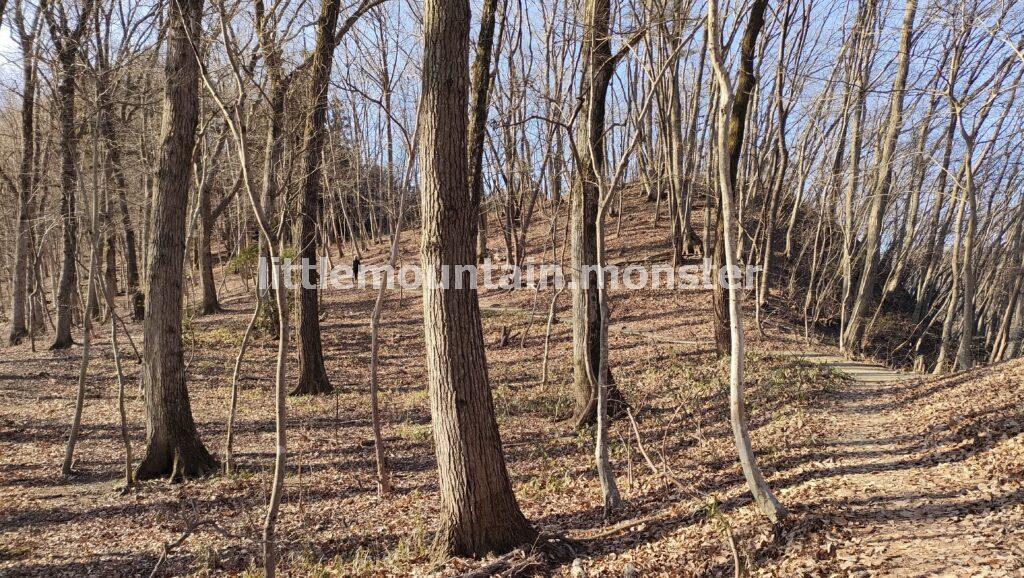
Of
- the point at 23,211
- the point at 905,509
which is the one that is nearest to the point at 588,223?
the point at 905,509

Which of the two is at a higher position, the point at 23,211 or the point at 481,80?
the point at 481,80

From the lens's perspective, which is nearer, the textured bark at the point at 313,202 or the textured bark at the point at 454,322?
the textured bark at the point at 454,322

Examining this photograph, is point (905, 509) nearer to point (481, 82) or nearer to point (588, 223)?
point (588, 223)

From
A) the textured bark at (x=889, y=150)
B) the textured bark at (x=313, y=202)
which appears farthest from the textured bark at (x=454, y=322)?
the textured bark at (x=889, y=150)

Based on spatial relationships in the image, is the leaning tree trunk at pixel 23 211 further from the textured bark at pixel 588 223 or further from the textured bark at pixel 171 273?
the textured bark at pixel 588 223

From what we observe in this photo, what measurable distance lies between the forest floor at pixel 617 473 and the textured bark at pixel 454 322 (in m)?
0.40

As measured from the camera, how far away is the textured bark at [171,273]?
6809 millimetres

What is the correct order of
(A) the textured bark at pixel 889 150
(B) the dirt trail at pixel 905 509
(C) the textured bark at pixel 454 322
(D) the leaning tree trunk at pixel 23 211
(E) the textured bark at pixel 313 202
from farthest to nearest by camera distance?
(D) the leaning tree trunk at pixel 23 211 < (A) the textured bark at pixel 889 150 < (E) the textured bark at pixel 313 202 < (C) the textured bark at pixel 454 322 < (B) the dirt trail at pixel 905 509

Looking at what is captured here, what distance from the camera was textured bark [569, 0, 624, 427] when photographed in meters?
7.54

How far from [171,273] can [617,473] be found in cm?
622

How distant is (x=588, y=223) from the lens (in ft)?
26.4

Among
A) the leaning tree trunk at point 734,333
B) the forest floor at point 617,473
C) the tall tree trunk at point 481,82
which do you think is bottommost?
the forest floor at point 617,473

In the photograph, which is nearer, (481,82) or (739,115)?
(481,82)

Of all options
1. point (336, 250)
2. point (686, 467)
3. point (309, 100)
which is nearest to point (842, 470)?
point (686, 467)
